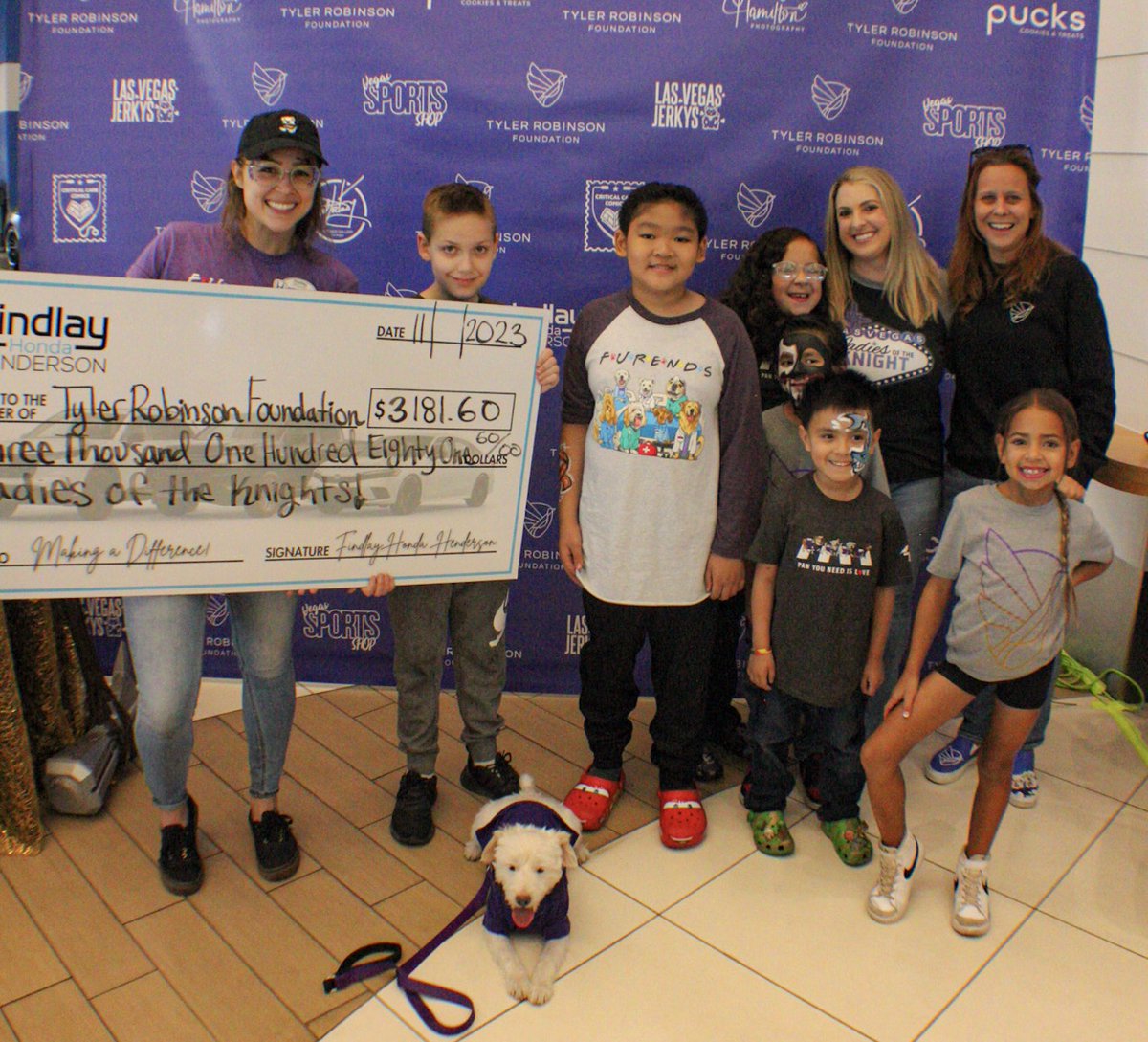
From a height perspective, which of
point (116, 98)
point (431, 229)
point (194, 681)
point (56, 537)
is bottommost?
point (194, 681)

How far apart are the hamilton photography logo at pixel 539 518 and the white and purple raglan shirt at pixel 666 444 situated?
2.78 ft

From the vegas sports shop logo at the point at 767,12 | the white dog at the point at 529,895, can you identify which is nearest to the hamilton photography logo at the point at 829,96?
the vegas sports shop logo at the point at 767,12

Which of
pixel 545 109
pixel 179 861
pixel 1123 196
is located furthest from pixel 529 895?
pixel 1123 196

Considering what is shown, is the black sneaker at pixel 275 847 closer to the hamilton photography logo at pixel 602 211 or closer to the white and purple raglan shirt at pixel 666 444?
the white and purple raglan shirt at pixel 666 444

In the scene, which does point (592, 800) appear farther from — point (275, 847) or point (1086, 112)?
point (1086, 112)

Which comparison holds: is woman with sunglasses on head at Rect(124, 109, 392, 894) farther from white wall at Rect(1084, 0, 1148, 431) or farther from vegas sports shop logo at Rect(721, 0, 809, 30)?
white wall at Rect(1084, 0, 1148, 431)

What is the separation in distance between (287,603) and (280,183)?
886 mm

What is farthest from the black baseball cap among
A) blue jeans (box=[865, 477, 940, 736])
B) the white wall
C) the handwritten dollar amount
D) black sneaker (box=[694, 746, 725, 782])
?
the white wall

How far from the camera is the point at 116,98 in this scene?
2.81 m

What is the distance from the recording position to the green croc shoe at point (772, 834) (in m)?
2.24

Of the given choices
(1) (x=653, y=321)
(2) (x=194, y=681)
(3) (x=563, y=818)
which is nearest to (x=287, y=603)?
(2) (x=194, y=681)

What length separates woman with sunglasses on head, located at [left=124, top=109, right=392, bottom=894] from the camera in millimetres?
1889

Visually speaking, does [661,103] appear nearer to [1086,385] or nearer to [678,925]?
[1086,385]

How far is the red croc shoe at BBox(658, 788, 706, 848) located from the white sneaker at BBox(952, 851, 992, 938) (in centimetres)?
58
